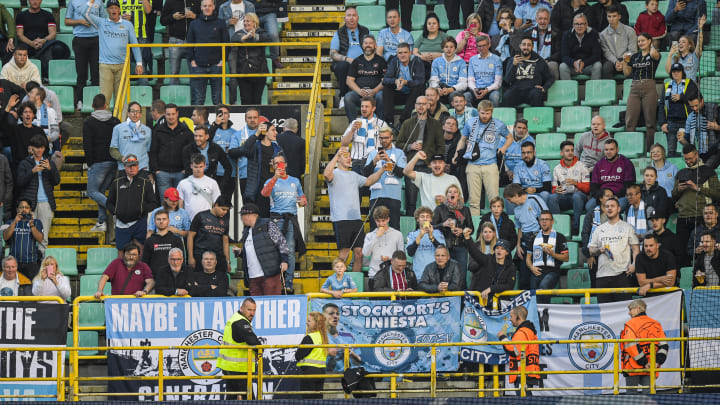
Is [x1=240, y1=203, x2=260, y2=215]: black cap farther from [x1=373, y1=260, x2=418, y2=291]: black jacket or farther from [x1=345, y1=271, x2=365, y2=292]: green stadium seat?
[x1=373, y1=260, x2=418, y2=291]: black jacket

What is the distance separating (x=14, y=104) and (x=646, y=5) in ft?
32.3

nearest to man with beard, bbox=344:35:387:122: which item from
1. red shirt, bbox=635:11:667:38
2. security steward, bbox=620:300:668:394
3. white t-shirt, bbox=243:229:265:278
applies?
white t-shirt, bbox=243:229:265:278

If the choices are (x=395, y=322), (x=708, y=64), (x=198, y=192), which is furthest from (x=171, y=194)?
(x=708, y=64)

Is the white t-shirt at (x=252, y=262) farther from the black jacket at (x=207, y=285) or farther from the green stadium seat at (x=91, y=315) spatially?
the green stadium seat at (x=91, y=315)

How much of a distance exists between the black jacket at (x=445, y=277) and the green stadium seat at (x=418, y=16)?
6.65m

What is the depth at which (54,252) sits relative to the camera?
19875 millimetres

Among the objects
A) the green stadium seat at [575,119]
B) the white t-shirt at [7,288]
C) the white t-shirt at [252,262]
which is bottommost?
the white t-shirt at [7,288]

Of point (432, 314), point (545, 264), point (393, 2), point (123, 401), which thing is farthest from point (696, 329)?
point (393, 2)

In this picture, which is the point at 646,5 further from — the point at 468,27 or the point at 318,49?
the point at 318,49

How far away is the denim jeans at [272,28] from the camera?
23.0m

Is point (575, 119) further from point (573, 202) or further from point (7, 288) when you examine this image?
point (7, 288)

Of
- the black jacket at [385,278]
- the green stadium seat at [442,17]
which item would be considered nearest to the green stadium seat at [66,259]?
the black jacket at [385,278]

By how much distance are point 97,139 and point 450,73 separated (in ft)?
17.5

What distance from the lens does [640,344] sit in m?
17.2
